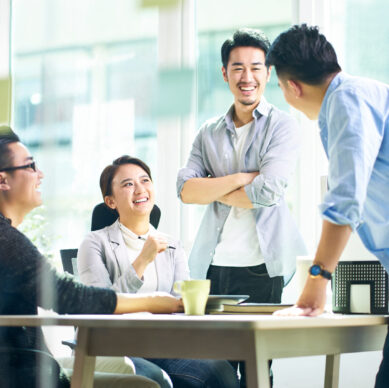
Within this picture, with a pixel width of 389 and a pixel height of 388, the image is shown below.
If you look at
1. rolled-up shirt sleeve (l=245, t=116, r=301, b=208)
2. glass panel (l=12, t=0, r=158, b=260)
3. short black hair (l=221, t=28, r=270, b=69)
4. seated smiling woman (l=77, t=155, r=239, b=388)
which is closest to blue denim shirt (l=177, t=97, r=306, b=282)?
rolled-up shirt sleeve (l=245, t=116, r=301, b=208)

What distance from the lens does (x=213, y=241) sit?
7.56 feet

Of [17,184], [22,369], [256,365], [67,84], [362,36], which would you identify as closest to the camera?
[67,84]

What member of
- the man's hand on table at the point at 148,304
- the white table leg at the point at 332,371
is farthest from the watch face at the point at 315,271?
the white table leg at the point at 332,371

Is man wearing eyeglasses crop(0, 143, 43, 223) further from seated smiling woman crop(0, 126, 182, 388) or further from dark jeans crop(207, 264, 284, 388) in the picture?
dark jeans crop(207, 264, 284, 388)

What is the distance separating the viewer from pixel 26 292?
1270 millimetres

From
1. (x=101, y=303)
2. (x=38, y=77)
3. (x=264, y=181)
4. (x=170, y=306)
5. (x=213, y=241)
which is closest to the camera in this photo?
(x=38, y=77)

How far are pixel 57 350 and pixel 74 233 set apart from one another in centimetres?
179

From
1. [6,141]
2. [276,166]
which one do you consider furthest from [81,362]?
[276,166]

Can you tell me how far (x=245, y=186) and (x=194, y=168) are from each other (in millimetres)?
265

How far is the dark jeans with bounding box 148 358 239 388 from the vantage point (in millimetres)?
1631

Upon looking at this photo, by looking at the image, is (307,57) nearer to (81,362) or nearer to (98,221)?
(81,362)

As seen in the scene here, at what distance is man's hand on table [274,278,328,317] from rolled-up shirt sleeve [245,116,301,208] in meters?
0.96

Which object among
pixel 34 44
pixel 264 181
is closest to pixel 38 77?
pixel 34 44

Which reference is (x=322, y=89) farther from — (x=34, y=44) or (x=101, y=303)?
(x=34, y=44)
